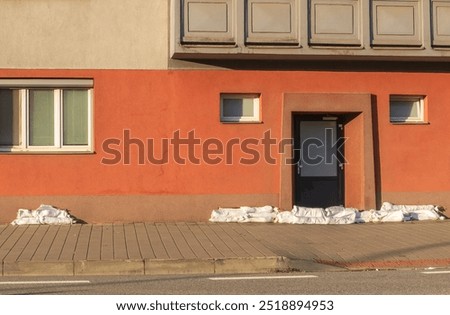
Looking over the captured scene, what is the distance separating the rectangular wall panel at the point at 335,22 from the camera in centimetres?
1748

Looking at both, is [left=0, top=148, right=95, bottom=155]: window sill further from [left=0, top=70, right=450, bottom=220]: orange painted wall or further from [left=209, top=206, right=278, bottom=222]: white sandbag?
[left=209, top=206, right=278, bottom=222]: white sandbag

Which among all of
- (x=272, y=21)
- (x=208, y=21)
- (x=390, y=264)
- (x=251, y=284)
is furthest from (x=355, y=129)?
(x=251, y=284)

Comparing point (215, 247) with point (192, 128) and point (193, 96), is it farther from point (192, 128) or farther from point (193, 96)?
point (193, 96)

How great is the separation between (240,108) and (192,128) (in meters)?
1.13

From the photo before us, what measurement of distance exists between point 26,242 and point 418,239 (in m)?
6.62

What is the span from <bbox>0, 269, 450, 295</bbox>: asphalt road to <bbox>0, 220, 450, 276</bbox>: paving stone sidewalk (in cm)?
49

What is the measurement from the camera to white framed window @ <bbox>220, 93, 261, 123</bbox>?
1820 cm

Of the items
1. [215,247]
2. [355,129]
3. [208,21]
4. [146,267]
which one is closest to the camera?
[146,267]

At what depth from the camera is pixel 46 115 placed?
17.9 meters

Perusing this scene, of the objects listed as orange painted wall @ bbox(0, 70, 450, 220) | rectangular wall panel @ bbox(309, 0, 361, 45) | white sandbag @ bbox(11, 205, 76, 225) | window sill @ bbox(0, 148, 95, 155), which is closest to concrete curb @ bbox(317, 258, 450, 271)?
orange painted wall @ bbox(0, 70, 450, 220)

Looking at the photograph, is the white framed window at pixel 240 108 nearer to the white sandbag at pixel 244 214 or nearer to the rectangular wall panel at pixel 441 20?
the white sandbag at pixel 244 214

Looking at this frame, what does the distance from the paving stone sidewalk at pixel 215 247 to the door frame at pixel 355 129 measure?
3.09ft

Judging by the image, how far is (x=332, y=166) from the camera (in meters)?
19.0

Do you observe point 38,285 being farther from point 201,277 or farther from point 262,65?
point 262,65
